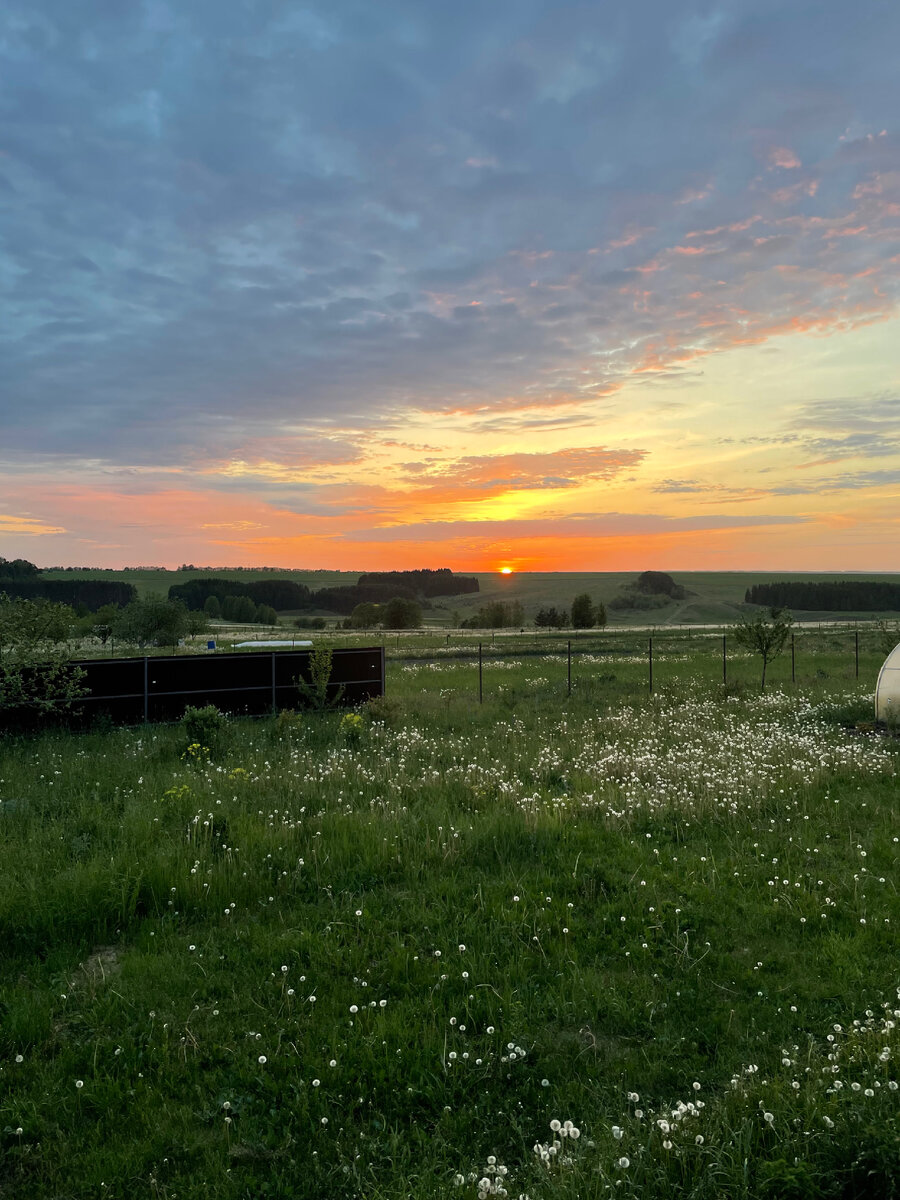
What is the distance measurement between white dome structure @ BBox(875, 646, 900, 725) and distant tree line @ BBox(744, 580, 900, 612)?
169 metres

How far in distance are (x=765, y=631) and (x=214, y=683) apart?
71.5 ft

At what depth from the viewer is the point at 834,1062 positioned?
5.27m

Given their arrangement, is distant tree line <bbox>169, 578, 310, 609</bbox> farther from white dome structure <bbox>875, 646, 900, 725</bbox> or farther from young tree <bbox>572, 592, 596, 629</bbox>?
white dome structure <bbox>875, 646, 900, 725</bbox>

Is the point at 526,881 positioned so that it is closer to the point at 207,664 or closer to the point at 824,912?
the point at 824,912

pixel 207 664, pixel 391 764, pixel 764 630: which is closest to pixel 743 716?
pixel 764 630

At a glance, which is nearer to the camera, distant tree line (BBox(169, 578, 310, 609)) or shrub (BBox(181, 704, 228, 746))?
shrub (BBox(181, 704, 228, 746))

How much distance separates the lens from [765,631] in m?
30.1

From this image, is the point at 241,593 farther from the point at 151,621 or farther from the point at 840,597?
the point at 840,597

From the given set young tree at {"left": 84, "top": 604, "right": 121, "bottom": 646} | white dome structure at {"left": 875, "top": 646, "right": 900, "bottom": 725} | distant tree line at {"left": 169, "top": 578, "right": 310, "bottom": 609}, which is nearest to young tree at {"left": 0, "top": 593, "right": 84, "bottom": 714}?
white dome structure at {"left": 875, "top": 646, "right": 900, "bottom": 725}

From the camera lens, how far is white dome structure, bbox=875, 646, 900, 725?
18.9m

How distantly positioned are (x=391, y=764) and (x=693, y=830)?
6496 millimetres

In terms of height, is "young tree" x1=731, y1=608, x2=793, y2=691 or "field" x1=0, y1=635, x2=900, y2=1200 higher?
"young tree" x1=731, y1=608, x2=793, y2=691

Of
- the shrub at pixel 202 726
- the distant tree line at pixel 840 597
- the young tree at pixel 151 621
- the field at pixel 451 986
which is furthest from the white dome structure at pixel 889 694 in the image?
the distant tree line at pixel 840 597

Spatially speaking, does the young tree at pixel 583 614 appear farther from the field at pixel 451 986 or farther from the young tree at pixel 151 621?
the field at pixel 451 986
